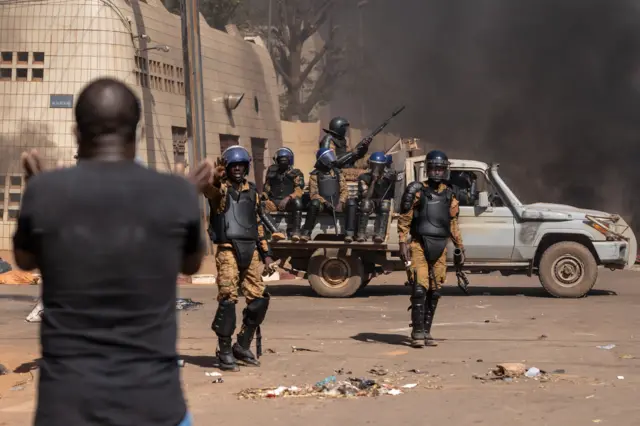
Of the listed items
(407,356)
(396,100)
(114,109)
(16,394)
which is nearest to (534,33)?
(396,100)

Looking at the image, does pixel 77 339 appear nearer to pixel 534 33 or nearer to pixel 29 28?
pixel 29 28

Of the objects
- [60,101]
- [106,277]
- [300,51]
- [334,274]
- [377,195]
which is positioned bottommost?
[334,274]

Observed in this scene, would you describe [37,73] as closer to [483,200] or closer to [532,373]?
[483,200]

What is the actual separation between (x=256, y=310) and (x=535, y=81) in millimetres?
22258

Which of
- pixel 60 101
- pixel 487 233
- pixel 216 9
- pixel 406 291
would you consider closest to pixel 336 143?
pixel 406 291

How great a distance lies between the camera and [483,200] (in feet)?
49.0

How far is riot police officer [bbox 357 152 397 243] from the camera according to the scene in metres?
15.0

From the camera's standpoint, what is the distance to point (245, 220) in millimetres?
8773

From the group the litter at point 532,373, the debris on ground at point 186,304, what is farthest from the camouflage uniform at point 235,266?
the debris on ground at point 186,304

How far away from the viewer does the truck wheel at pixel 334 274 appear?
50.0ft

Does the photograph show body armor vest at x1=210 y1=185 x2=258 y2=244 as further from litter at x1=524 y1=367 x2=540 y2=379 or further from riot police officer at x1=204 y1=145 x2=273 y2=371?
litter at x1=524 y1=367 x2=540 y2=379

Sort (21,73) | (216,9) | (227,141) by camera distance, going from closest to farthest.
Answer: (21,73) < (227,141) < (216,9)

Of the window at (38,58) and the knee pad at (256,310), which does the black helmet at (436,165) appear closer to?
the knee pad at (256,310)

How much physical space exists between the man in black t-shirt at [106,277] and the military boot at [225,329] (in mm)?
5710
